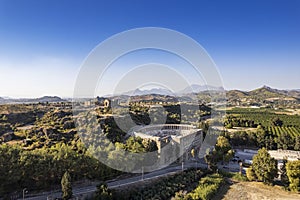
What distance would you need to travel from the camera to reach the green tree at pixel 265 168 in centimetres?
1362

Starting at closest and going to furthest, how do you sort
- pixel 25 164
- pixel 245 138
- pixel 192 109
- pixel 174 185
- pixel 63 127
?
pixel 25 164, pixel 174 185, pixel 63 127, pixel 245 138, pixel 192 109

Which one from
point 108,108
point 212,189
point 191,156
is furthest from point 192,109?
point 212,189

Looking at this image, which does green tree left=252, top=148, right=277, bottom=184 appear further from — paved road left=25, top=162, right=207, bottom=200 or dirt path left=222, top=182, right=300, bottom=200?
paved road left=25, top=162, right=207, bottom=200

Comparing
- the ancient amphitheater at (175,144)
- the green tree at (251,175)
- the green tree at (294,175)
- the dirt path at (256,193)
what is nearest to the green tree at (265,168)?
the green tree at (251,175)

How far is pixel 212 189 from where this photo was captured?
12.9 metres

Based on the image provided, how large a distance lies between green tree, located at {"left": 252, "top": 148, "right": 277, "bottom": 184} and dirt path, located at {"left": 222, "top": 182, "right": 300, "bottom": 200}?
0.53 metres

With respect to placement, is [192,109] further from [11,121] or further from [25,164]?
[25,164]

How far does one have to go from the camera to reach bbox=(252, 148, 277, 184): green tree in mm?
13619

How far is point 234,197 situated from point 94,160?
7811mm

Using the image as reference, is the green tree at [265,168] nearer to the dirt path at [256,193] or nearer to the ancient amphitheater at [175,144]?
the dirt path at [256,193]

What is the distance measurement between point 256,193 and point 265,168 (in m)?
1.62

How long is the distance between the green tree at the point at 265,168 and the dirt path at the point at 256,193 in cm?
53

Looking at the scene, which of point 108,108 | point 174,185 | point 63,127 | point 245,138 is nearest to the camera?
point 174,185

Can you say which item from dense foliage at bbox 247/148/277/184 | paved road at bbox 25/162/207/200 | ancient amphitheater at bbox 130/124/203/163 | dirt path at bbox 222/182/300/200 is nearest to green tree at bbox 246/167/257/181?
dense foliage at bbox 247/148/277/184
